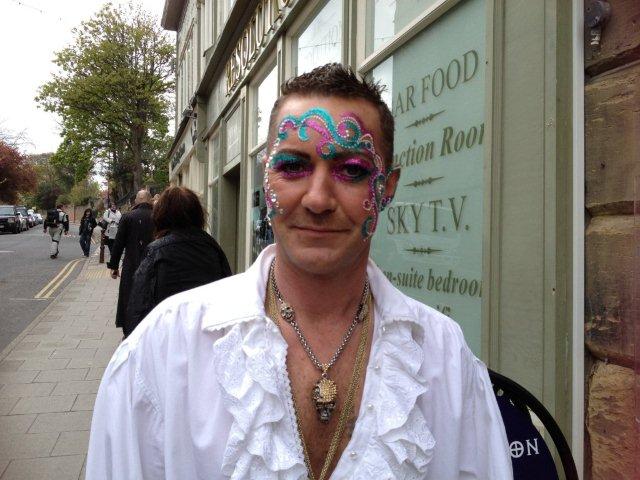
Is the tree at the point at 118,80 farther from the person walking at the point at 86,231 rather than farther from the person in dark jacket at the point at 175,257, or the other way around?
the person in dark jacket at the point at 175,257

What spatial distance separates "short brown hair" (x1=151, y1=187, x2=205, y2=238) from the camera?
13.7 ft

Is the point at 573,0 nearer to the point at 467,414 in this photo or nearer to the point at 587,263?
the point at 587,263

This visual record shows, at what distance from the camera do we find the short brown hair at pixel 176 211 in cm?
417

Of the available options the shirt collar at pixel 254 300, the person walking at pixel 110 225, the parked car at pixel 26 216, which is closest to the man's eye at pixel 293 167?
the shirt collar at pixel 254 300

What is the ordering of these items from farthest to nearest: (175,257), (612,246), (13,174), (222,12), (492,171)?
(13,174)
(222,12)
(175,257)
(492,171)
(612,246)

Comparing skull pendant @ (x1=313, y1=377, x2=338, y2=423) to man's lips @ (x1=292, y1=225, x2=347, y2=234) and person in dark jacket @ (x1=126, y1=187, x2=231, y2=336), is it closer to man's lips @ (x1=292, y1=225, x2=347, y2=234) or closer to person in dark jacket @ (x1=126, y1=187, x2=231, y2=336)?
man's lips @ (x1=292, y1=225, x2=347, y2=234)

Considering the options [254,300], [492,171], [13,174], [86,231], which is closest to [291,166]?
[254,300]

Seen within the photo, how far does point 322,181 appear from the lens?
1.43 meters

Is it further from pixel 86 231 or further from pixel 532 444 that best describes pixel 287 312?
pixel 86 231

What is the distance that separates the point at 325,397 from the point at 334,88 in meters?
0.78

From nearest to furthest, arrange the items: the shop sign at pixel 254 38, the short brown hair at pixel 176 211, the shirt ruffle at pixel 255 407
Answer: the shirt ruffle at pixel 255 407 → the short brown hair at pixel 176 211 → the shop sign at pixel 254 38

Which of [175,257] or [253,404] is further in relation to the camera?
→ [175,257]

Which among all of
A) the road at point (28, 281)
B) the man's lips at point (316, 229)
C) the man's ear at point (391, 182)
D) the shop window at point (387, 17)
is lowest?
the road at point (28, 281)

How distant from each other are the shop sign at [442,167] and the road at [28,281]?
5721mm
